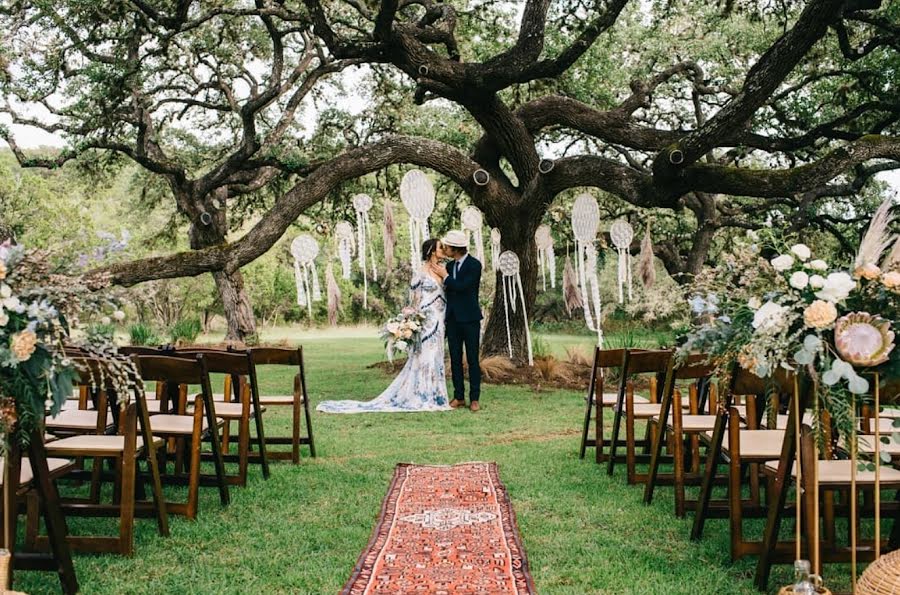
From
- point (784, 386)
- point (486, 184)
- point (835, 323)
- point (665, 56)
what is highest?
point (665, 56)

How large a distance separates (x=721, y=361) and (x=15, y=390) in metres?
2.50

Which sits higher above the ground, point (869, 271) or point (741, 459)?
point (869, 271)

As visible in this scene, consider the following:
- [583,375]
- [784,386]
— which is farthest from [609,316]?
[784,386]

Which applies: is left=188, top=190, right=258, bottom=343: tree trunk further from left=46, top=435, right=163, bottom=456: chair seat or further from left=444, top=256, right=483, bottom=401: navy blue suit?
left=46, top=435, right=163, bottom=456: chair seat

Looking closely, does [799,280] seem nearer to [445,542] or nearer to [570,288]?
[445,542]

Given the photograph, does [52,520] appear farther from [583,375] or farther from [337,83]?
[337,83]

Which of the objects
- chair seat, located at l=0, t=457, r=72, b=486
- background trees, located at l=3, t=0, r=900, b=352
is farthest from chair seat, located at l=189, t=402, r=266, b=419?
background trees, located at l=3, t=0, r=900, b=352

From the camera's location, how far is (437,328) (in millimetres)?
9375

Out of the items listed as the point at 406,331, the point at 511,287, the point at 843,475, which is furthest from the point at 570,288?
the point at 843,475

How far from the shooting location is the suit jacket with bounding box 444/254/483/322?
931cm

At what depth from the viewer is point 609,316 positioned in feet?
82.7

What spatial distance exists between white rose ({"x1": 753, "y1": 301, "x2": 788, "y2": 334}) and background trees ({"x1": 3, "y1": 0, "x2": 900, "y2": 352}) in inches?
230

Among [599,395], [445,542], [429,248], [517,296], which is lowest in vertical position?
[445,542]

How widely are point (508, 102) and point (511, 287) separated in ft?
15.1
